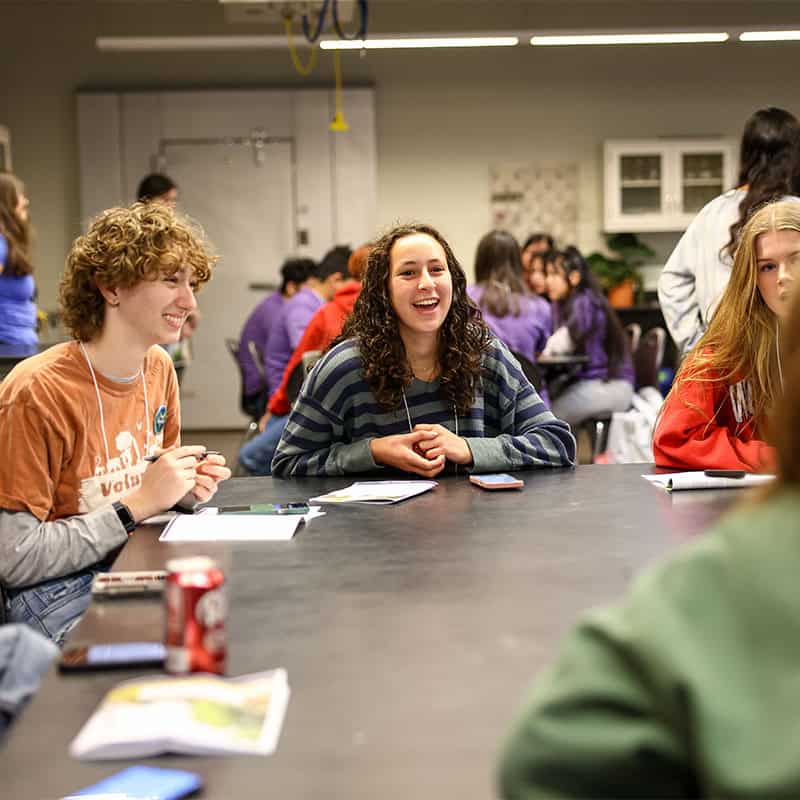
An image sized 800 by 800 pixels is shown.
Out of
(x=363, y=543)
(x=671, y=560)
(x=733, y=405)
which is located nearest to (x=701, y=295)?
(x=733, y=405)

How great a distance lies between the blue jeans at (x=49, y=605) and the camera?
1.92 m

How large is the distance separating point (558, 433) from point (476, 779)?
170 cm

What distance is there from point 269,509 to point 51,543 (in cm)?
40

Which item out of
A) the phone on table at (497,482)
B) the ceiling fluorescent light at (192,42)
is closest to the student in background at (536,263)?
the ceiling fluorescent light at (192,42)

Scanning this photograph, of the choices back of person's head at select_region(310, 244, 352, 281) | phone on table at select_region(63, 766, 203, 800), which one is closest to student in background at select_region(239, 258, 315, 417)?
back of person's head at select_region(310, 244, 352, 281)

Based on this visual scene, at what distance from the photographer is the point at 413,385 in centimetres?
266

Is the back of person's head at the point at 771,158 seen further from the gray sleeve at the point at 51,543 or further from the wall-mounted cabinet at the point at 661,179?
the wall-mounted cabinet at the point at 661,179

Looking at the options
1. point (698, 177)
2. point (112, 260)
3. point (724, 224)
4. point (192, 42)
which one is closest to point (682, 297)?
point (724, 224)

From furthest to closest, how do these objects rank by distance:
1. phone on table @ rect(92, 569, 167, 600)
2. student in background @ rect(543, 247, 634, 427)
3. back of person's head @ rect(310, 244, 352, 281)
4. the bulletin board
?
the bulletin board
back of person's head @ rect(310, 244, 352, 281)
student in background @ rect(543, 247, 634, 427)
phone on table @ rect(92, 569, 167, 600)

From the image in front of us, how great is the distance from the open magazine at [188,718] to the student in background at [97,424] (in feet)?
2.64

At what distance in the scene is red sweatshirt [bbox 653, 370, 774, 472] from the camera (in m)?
2.46

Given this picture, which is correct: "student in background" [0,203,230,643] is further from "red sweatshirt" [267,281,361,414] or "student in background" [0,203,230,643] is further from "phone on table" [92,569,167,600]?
"red sweatshirt" [267,281,361,414]

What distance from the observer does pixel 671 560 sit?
2.32 feet

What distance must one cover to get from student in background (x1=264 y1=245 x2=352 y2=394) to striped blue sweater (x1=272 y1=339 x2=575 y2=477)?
282cm
